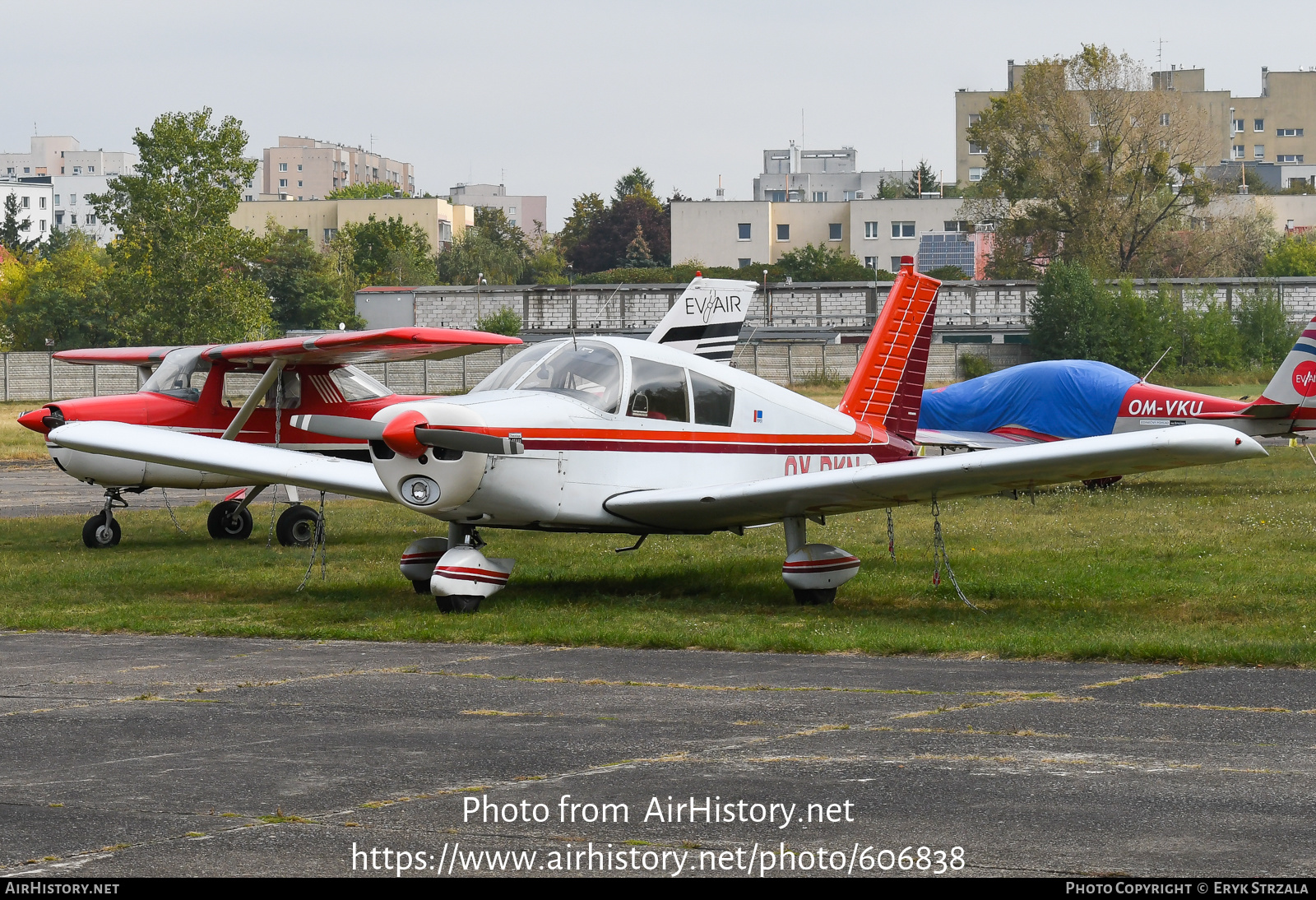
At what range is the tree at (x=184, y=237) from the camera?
5669cm

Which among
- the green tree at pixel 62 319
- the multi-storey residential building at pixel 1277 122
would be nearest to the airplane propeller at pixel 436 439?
the green tree at pixel 62 319

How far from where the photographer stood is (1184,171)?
8038cm

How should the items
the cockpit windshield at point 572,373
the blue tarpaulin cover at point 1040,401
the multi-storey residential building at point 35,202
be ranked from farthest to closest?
the multi-storey residential building at point 35,202 < the blue tarpaulin cover at point 1040,401 < the cockpit windshield at point 572,373

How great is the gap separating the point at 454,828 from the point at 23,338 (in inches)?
3365

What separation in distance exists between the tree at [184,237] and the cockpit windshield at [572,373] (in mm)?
46494

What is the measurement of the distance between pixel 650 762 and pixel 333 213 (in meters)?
137

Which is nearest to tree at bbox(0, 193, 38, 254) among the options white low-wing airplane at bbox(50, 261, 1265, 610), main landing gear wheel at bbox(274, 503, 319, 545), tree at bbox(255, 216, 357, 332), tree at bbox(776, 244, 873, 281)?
tree at bbox(255, 216, 357, 332)

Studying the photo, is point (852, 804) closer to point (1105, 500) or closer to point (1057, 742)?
point (1057, 742)

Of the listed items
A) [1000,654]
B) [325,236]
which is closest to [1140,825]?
[1000,654]

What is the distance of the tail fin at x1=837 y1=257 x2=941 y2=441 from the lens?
14953 millimetres

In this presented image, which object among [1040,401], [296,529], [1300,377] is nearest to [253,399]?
[296,529]

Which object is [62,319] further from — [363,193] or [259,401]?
[363,193]

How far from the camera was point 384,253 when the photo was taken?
125250mm

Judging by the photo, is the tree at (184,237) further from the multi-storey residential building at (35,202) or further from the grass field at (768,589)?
the multi-storey residential building at (35,202)
